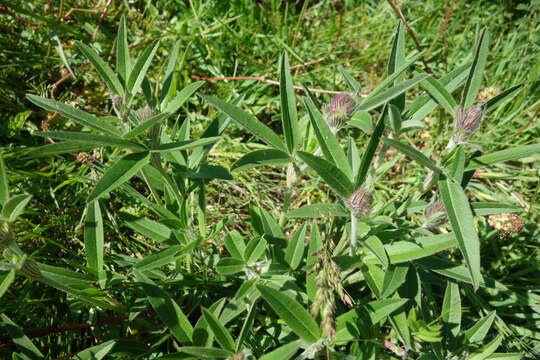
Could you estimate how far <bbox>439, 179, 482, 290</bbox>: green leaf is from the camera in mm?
1165

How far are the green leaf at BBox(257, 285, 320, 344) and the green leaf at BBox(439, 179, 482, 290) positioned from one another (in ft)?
1.53

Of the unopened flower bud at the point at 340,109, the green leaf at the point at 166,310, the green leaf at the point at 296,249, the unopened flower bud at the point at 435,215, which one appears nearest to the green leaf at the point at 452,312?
the unopened flower bud at the point at 435,215

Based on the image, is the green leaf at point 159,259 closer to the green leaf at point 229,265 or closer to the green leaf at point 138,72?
the green leaf at point 229,265

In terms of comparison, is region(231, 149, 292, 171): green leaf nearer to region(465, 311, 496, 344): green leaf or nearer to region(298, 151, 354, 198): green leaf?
region(298, 151, 354, 198): green leaf

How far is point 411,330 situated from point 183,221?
885 mm

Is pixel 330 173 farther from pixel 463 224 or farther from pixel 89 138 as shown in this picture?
pixel 89 138

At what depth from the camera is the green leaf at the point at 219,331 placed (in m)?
1.24

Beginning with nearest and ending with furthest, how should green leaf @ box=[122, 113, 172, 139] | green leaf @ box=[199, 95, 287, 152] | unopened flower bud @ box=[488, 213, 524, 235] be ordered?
green leaf @ box=[122, 113, 172, 139], green leaf @ box=[199, 95, 287, 152], unopened flower bud @ box=[488, 213, 524, 235]

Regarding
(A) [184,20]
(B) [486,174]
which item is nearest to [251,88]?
(A) [184,20]

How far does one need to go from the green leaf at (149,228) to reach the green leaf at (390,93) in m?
0.86

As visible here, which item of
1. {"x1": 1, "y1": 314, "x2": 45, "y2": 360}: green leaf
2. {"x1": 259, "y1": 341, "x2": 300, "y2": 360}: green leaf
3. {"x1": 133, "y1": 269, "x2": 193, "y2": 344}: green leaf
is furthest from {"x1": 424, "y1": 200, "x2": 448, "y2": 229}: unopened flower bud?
{"x1": 1, "y1": 314, "x2": 45, "y2": 360}: green leaf

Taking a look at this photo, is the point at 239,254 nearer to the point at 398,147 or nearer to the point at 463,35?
the point at 398,147

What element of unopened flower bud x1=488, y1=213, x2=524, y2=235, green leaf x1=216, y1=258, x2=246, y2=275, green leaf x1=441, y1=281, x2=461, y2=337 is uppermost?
green leaf x1=216, y1=258, x2=246, y2=275

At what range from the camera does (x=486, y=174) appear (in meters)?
2.69
